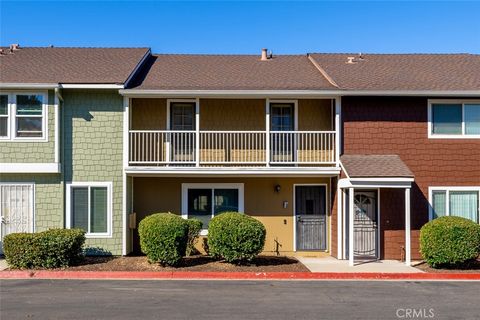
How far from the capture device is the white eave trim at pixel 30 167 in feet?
50.6

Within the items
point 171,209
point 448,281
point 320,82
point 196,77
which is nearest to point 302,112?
point 320,82

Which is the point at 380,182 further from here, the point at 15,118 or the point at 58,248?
the point at 15,118

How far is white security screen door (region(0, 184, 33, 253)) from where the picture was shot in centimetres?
1566

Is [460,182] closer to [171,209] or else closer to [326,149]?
[326,149]

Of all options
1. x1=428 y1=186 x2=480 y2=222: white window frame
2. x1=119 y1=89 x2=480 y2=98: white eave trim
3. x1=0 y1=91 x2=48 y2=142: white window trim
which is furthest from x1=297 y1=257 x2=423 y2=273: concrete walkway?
x1=0 y1=91 x2=48 y2=142: white window trim

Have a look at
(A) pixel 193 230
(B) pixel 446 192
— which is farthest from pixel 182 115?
(B) pixel 446 192

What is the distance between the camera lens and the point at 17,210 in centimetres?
1568

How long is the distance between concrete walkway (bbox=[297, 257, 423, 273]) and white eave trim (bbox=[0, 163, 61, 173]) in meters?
7.63

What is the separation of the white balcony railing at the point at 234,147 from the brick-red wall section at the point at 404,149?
95cm

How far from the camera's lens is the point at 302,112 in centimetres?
1714

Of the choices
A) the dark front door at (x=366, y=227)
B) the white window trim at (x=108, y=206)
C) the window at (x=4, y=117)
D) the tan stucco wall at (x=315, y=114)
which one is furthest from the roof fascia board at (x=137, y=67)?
the dark front door at (x=366, y=227)

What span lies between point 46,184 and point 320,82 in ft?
29.1

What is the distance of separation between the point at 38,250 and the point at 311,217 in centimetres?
811

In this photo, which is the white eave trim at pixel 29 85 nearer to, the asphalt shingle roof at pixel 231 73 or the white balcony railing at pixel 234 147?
the asphalt shingle roof at pixel 231 73
